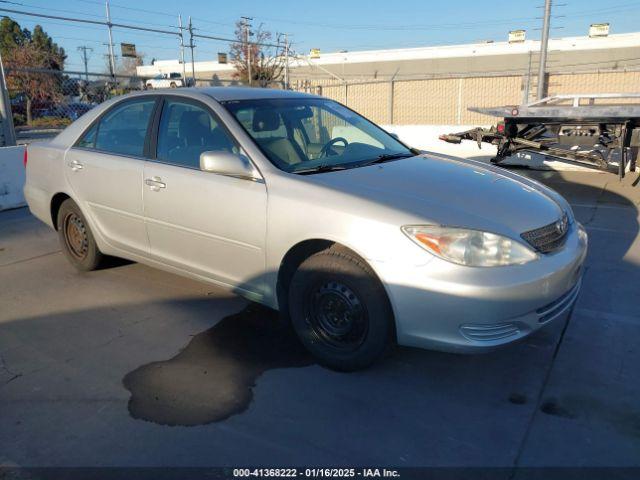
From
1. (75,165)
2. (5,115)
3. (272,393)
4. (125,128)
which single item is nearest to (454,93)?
(5,115)

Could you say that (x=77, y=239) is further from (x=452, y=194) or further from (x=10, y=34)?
(x=10, y=34)

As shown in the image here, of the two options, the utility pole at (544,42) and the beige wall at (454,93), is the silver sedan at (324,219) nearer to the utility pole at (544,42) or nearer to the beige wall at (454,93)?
the utility pole at (544,42)

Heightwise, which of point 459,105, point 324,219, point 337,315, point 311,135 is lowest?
point 337,315

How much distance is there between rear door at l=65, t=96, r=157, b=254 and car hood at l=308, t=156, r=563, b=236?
164cm

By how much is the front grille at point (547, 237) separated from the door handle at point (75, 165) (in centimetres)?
366

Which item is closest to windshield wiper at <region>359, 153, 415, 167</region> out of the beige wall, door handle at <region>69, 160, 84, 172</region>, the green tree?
door handle at <region>69, 160, 84, 172</region>

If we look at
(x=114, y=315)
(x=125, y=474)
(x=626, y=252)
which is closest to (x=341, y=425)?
(x=125, y=474)

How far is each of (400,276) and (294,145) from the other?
1.44 m

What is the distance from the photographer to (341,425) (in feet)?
9.30

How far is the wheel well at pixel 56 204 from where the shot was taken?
16.6 feet

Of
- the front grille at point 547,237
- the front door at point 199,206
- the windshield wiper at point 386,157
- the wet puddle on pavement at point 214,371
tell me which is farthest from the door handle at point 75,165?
the front grille at point 547,237

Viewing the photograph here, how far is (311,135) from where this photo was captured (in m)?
4.17

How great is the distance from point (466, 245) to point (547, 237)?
619 mm

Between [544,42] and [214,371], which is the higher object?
[544,42]
